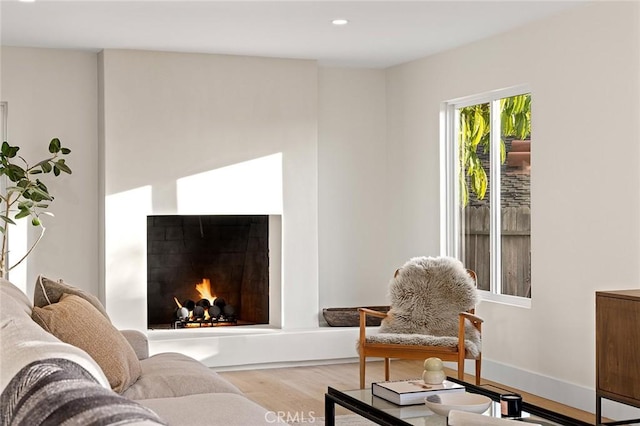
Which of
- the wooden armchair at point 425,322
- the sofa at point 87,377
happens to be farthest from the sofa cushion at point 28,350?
the wooden armchair at point 425,322

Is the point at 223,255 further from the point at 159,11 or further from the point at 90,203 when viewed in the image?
the point at 159,11

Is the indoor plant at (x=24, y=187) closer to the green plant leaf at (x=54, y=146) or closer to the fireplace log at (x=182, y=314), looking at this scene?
the green plant leaf at (x=54, y=146)

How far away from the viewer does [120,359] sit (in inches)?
128

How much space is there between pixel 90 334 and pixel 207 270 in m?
3.86

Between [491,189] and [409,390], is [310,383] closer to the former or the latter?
[491,189]

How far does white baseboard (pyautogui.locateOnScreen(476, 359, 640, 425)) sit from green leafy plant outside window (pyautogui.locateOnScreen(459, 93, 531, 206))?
4.40ft

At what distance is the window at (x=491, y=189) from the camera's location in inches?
229

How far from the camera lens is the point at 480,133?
6.34 m

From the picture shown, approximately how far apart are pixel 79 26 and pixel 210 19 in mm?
930

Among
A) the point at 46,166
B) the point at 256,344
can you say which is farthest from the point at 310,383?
the point at 46,166

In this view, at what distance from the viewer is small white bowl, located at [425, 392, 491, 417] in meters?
3.30

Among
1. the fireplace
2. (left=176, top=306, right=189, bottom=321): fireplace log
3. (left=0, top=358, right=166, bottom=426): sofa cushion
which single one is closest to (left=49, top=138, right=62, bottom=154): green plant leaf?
the fireplace

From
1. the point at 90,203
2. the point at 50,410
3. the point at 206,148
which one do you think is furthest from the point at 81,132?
the point at 50,410

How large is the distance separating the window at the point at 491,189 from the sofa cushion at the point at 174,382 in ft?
9.56
